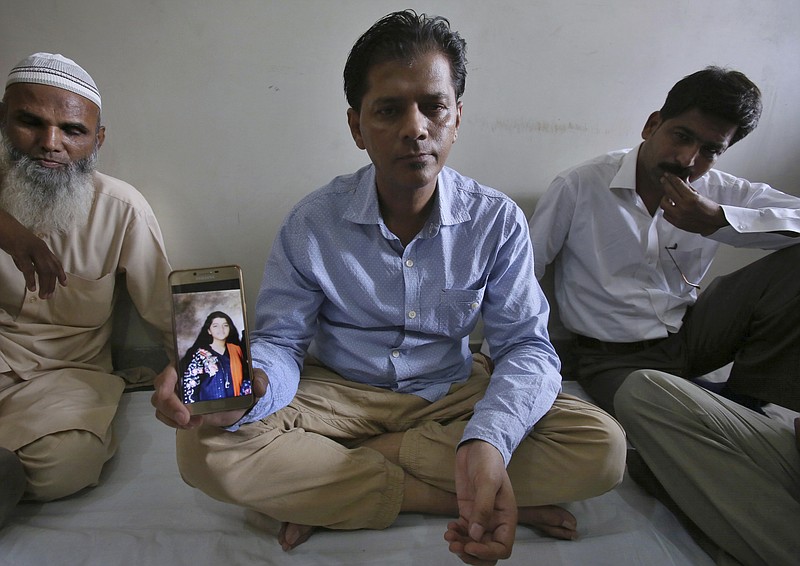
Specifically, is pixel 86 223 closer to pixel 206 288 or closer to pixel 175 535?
pixel 206 288

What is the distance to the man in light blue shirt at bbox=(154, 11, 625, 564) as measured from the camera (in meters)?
1.04

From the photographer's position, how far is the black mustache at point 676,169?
59.6 inches

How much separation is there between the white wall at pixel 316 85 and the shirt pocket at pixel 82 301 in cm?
28

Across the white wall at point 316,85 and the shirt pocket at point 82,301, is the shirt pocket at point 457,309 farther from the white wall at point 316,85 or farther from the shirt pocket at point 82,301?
the shirt pocket at point 82,301

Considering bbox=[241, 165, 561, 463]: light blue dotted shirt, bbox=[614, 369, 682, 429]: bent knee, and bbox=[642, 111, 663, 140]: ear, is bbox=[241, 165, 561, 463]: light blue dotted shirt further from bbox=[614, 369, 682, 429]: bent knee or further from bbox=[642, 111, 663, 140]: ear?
bbox=[642, 111, 663, 140]: ear

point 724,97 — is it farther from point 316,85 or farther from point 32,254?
point 32,254

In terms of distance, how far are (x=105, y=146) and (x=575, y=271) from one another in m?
1.55

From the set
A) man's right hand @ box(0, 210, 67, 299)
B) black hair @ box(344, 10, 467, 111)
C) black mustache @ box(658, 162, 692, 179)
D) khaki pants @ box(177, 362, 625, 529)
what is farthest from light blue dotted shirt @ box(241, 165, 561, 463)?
black mustache @ box(658, 162, 692, 179)

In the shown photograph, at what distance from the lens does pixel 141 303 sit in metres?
1.62

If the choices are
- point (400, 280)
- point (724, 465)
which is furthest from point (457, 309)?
point (724, 465)

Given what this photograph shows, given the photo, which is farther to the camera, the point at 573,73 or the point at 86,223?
the point at 573,73

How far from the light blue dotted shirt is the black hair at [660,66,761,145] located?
699 mm

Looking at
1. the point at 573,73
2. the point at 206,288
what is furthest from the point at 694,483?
the point at 573,73

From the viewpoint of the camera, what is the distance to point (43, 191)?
136cm
